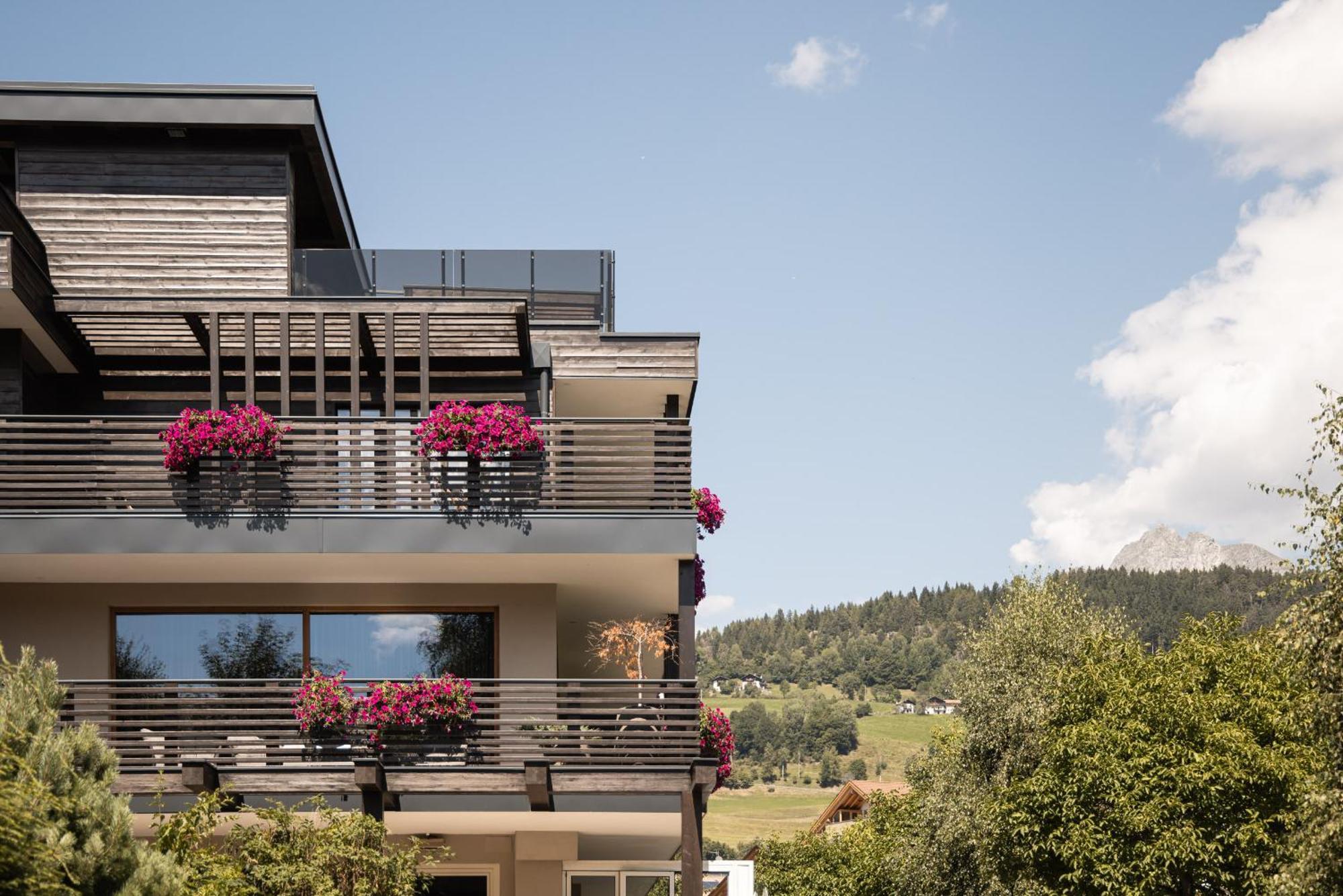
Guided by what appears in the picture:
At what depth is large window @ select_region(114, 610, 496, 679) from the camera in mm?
20469

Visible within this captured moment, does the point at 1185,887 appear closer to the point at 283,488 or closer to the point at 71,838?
the point at 283,488

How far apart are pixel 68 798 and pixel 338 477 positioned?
29.0 ft

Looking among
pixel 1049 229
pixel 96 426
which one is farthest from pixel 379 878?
pixel 1049 229

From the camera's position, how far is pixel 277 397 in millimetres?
21906

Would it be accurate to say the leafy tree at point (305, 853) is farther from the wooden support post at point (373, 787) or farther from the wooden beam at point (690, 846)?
the wooden beam at point (690, 846)

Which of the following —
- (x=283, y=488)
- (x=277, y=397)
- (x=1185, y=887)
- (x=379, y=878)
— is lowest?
(x=1185, y=887)

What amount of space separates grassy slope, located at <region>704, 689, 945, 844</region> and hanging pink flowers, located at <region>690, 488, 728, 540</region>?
466ft

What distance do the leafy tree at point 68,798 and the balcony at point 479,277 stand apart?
32.0 feet

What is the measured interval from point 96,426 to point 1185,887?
63.0ft

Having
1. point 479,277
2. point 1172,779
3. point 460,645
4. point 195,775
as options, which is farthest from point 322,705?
point 1172,779

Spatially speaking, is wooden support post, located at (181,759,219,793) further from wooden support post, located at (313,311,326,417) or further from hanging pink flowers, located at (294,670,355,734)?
wooden support post, located at (313,311,326,417)

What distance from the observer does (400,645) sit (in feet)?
68.1

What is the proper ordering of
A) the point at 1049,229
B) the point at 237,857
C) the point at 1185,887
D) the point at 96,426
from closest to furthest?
1. the point at 237,857
2. the point at 96,426
3. the point at 1185,887
4. the point at 1049,229

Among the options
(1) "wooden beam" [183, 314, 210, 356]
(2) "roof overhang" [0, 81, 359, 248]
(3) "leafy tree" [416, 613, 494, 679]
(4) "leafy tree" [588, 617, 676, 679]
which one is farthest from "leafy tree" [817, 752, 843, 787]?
(2) "roof overhang" [0, 81, 359, 248]
